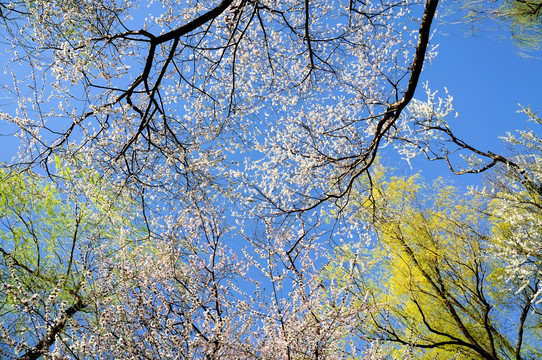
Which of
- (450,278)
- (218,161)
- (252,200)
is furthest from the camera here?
(450,278)

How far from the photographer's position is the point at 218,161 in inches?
177

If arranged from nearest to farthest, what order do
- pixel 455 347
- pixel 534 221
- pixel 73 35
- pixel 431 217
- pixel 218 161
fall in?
1. pixel 73 35
2. pixel 218 161
3. pixel 534 221
4. pixel 455 347
5. pixel 431 217

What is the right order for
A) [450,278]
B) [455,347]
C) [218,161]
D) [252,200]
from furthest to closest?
[450,278] → [455,347] → [252,200] → [218,161]

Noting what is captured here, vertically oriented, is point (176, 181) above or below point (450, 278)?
below

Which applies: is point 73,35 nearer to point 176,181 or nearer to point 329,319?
point 176,181

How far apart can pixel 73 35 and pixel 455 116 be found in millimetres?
4952

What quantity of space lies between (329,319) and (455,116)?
3479 millimetres

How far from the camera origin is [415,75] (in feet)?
12.3

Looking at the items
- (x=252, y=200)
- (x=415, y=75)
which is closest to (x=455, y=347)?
(x=252, y=200)

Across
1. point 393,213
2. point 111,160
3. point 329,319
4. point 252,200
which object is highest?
point 393,213

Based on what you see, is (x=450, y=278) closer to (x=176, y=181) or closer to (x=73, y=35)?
(x=176, y=181)

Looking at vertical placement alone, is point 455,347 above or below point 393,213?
below

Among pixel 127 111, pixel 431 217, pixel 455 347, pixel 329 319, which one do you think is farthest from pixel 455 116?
pixel 127 111

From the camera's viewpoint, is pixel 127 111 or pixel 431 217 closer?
pixel 127 111
